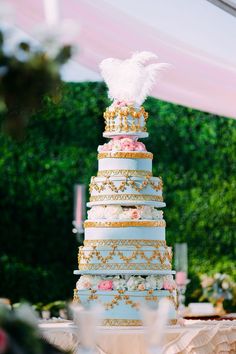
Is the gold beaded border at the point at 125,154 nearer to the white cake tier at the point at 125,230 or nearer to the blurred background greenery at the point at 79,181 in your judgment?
the white cake tier at the point at 125,230

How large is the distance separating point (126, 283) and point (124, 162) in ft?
2.54

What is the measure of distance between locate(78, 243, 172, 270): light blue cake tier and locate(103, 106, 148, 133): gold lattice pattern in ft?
2.59

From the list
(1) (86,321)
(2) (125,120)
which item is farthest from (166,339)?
(1) (86,321)

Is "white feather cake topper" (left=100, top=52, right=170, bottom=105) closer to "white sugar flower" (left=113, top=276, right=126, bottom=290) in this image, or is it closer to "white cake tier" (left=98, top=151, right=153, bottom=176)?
"white cake tier" (left=98, top=151, right=153, bottom=176)

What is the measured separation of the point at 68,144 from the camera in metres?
11.2

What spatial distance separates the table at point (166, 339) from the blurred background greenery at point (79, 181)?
447 centimetres

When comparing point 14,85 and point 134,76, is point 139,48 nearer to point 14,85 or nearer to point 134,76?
point 134,76

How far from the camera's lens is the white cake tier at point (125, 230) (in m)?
6.53

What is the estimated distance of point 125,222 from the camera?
6527 millimetres

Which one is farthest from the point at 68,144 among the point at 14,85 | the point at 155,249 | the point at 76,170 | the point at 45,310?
the point at 14,85

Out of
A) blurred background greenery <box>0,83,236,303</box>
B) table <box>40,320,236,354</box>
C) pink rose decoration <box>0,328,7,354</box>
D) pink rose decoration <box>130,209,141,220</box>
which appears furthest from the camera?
blurred background greenery <box>0,83,236,303</box>

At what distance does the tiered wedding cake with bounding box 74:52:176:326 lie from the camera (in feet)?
21.3

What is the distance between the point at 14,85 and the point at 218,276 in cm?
778

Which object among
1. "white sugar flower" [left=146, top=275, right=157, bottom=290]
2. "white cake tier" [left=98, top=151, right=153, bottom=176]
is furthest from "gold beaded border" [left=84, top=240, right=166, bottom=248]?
"white cake tier" [left=98, top=151, right=153, bottom=176]
